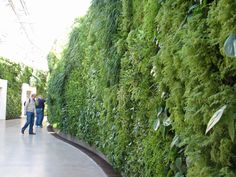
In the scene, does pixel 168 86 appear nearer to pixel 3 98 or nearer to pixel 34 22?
pixel 34 22

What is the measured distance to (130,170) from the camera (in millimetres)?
4676

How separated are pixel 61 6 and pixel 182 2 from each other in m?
13.4

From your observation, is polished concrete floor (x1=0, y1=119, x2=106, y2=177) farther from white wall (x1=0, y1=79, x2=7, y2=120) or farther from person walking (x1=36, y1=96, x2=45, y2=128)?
white wall (x1=0, y1=79, x2=7, y2=120)

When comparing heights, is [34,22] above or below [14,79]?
above

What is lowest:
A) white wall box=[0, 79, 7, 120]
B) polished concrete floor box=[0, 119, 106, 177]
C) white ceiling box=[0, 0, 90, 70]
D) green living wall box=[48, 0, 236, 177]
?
polished concrete floor box=[0, 119, 106, 177]

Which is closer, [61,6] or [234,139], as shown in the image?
[234,139]

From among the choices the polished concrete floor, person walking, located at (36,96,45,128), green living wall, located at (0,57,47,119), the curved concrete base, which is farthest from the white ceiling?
the polished concrete floor

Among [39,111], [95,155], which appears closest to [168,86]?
[95,155]

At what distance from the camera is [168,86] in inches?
109

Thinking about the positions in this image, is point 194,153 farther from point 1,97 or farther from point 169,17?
point 1,97

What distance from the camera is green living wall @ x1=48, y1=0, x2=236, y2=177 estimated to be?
5.91 feet

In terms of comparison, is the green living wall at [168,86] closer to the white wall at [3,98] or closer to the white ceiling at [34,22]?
the white ceiling at [34,22]

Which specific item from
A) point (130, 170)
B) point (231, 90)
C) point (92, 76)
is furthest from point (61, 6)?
point (231, 90)

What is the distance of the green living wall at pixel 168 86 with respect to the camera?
180cm
